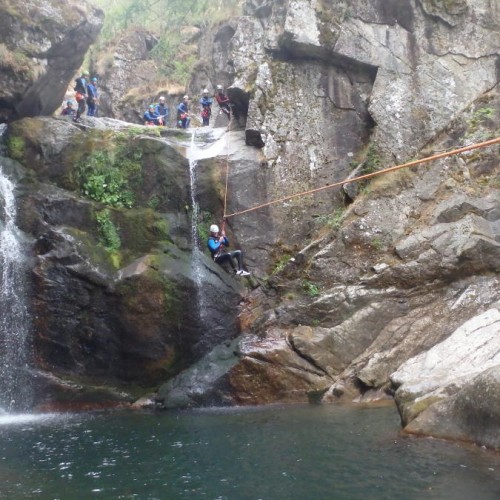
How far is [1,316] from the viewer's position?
13.4m

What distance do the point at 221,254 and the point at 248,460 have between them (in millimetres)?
8027

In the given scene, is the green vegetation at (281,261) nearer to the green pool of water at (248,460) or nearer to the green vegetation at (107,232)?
the green vegetation at (107,232)

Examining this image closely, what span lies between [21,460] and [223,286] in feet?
23.4

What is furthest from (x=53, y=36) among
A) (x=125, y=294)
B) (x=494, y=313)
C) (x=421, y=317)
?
(x=494, y=313)

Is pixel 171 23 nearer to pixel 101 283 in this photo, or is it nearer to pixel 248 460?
pixel 101 283

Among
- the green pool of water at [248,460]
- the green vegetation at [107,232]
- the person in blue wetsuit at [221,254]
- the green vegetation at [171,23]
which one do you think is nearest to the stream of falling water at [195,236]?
the person in blue wetsuit at [221,254]

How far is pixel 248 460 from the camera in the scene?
7.87 m

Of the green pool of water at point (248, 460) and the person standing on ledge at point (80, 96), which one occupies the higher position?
the person standing on ledge at point (80, 96)

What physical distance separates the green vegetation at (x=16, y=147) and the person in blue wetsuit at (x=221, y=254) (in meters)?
5.67

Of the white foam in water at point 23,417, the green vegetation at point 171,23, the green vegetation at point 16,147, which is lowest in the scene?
the white foam in water at point 23,417

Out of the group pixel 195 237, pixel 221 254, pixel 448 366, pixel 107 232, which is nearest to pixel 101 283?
pixel 107 232

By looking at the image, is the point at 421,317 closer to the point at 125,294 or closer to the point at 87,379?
the point at 125,294

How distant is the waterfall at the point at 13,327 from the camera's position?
43.3 feet

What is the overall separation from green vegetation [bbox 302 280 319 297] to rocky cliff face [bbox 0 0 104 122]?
9.59m
